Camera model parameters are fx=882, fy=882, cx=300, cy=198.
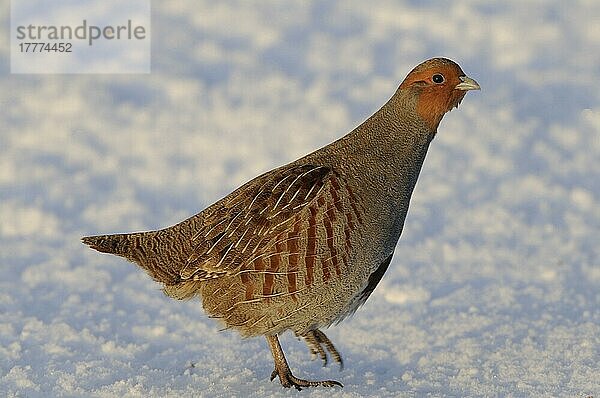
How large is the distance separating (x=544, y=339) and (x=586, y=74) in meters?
5.21

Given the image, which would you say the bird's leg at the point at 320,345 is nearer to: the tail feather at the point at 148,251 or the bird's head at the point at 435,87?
the tail feather at the point at 148,251

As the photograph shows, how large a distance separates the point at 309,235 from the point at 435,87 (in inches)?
40.6

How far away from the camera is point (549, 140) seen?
8867 mm

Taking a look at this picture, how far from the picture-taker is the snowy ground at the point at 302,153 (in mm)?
5098

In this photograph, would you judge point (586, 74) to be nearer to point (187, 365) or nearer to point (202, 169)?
point (202, 169)

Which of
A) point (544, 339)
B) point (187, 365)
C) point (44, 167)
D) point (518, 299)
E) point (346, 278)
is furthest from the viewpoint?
point (44, 167)

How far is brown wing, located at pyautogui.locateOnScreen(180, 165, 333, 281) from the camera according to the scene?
428 cm

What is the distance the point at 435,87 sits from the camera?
A: 4512 millimetres

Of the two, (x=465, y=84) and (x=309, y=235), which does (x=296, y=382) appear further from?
(x=465, y=84)

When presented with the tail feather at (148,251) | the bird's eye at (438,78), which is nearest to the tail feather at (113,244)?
the tail feather at (148,251)

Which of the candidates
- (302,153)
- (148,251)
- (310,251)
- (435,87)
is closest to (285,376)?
(310,251)

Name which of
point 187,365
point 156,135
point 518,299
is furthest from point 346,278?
point 156,135

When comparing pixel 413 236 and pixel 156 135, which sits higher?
pixel 156 135

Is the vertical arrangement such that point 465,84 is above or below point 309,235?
above
